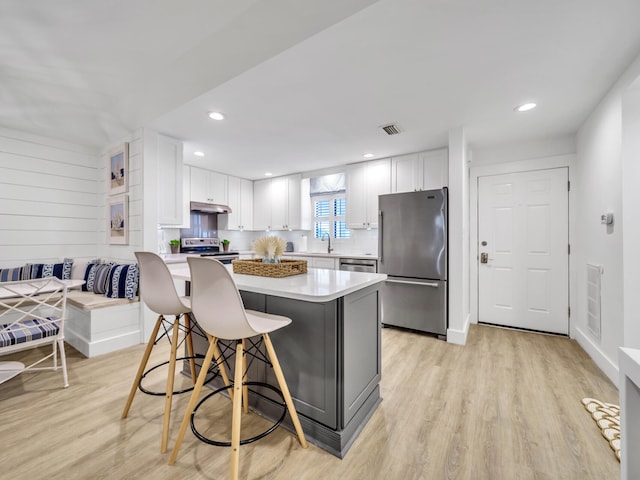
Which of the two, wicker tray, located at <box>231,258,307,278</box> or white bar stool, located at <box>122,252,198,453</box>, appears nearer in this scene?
white bar stool, located at <box>122,252,198,453</box>

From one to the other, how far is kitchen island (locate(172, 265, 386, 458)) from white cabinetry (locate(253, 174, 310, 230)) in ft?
10.4

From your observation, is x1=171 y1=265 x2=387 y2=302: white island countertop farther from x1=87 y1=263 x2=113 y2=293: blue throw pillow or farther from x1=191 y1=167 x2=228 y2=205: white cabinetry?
x1=191 y1=167 x2=228 y2=205: white cabinetry

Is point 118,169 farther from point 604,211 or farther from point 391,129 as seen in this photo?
point 604,211

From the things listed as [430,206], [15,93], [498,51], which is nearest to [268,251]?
[498,51]

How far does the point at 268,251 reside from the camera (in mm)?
1902

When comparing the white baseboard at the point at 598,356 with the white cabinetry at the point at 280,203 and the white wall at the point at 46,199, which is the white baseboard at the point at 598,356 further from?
the white wall at the point at 46,199

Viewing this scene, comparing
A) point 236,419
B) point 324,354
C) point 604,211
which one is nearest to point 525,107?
point 604,211

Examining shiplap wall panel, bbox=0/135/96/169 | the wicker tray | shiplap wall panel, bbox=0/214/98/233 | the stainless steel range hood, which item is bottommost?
the wicker tray

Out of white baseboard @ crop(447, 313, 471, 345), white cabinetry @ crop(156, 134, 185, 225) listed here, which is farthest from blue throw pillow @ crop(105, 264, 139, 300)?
white baseboard @ crop(447, 313, 471, 345)

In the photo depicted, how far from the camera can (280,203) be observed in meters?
5.10

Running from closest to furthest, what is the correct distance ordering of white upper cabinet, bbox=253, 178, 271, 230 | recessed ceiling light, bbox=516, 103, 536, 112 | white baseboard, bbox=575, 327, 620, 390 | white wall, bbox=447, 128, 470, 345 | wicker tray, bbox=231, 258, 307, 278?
wicker tray, bbox=231, 258, 307, 278, white baseboard, bbox=575, 327, 620, 390, recessed ceiling light, bbox=516, 103, 536, 112, white wall, bbox=447, 128, 470, 345, white upper cabinet, bbox=253, 178, 271, 230

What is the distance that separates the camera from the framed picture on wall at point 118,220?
3125 mm

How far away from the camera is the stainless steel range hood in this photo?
4352 millimetres

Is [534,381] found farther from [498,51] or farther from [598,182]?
[498,51]
